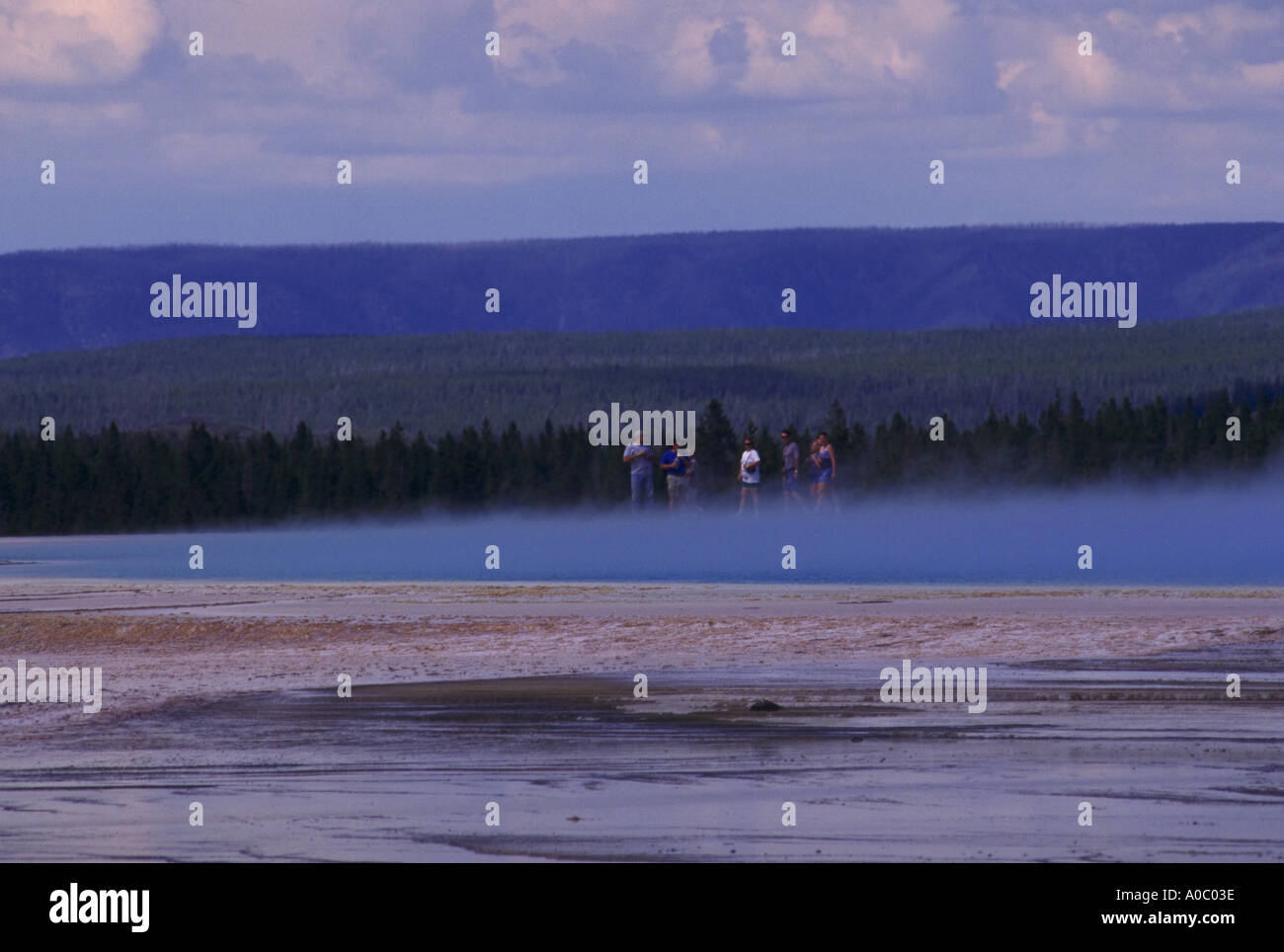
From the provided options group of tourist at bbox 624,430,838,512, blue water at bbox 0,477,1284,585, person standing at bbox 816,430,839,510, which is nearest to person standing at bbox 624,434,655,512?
group of tourist at bbox 624,430,838,512

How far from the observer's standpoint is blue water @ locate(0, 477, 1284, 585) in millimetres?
28828

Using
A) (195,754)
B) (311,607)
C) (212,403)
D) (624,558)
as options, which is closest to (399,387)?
(212,403)

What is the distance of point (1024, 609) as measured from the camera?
22141mm

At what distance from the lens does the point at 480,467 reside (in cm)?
5444

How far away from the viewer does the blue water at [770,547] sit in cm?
2883
